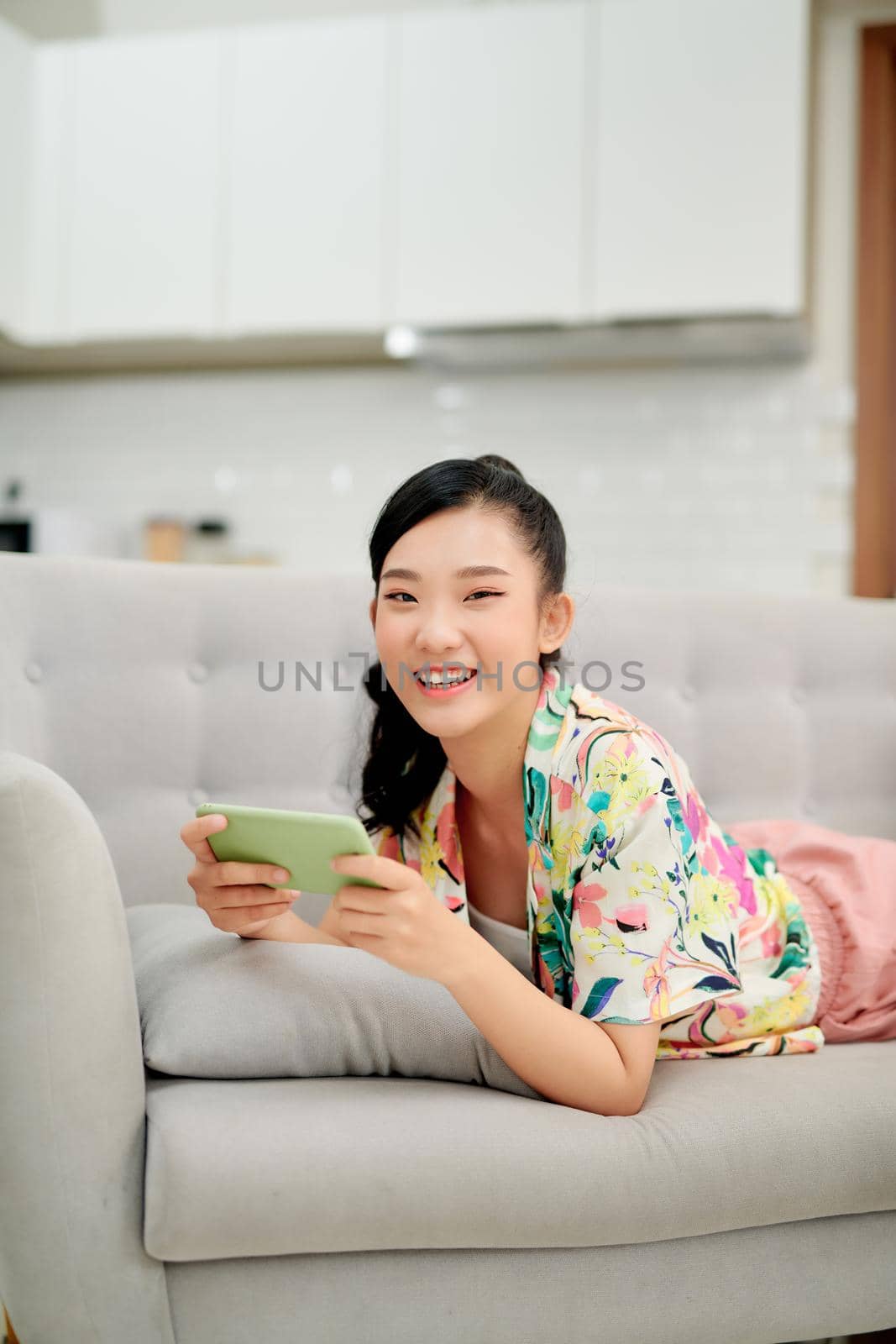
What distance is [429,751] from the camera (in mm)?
1394

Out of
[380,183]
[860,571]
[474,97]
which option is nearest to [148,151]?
[380,183]

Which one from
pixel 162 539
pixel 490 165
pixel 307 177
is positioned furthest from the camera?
pixel 162 539

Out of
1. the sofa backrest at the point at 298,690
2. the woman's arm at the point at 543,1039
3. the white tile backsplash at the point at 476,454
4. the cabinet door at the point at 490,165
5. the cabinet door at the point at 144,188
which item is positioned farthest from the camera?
the white tile backsplash at the point at 476,454

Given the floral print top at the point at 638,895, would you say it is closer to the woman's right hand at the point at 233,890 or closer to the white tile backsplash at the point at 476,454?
the woman's right hand at the point at 233,890

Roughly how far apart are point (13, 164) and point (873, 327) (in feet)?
7.95

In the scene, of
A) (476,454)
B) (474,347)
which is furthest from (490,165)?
(476,454)

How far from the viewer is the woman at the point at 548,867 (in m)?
1.04

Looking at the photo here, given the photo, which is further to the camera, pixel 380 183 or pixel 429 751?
pixel 380 183

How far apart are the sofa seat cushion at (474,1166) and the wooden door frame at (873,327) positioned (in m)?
2.33

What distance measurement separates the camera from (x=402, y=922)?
0.96 metres

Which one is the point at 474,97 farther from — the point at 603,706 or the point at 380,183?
the point at 603,706

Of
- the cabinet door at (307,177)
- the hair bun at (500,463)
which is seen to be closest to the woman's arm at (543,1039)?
the hair bun at (500,463)

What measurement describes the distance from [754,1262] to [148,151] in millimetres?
3085

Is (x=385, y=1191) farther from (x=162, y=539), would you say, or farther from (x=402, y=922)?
(x=162, y=539)
